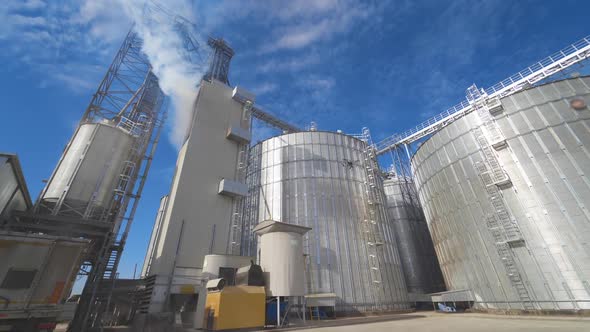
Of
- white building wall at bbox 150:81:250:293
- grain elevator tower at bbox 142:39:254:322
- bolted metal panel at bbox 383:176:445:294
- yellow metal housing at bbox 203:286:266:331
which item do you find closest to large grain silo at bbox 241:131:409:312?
grain elevator tower at bbox 142:39:254:322

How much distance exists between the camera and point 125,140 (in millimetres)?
20516

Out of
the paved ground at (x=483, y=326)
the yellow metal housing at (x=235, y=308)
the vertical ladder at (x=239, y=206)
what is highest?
the vertical ladder at (x=239, y=206)

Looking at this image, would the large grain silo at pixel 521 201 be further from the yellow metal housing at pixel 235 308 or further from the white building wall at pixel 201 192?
the white building wall at pixel 201 192

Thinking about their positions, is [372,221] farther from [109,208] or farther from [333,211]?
[109,208]

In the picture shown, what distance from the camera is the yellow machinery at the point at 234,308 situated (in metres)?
13.8

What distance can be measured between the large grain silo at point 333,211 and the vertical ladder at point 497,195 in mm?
9318

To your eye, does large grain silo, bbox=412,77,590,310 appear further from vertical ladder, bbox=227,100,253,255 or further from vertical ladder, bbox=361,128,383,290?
vertical ladder, bbox=227,100,253,255

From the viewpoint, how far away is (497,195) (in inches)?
804

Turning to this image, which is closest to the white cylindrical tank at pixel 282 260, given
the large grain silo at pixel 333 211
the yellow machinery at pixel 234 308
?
the yellow machinery at pixel 234 308

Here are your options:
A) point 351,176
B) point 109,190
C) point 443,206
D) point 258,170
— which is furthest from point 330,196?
point 109,190

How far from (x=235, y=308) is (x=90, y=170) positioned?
13703 mm

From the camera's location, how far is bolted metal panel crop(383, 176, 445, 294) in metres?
32.0

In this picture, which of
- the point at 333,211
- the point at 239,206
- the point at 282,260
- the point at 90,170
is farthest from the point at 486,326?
the point at 90,170

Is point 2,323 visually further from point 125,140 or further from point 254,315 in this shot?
point 125,140
